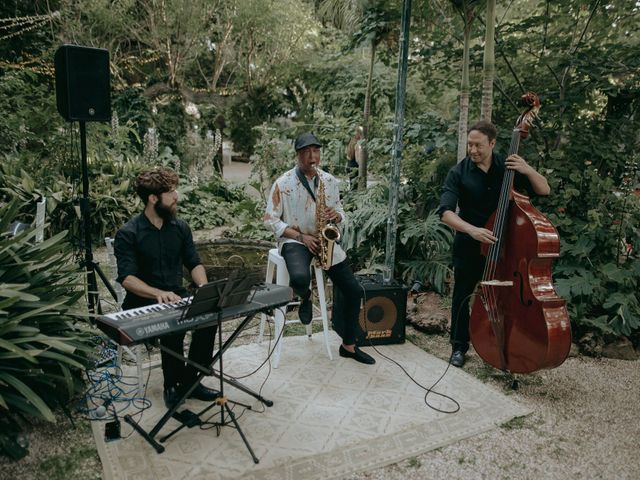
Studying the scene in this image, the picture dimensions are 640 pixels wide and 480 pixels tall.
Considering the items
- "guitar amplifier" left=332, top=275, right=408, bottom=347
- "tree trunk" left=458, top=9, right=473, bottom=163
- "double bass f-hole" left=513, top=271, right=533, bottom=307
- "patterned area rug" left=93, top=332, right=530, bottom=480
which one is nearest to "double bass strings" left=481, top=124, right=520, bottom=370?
"double bass f-hole" left=513, top=271, right=533, bottom=307

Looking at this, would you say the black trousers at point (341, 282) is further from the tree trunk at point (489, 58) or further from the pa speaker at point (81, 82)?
the tree trunk at point (489, 58)

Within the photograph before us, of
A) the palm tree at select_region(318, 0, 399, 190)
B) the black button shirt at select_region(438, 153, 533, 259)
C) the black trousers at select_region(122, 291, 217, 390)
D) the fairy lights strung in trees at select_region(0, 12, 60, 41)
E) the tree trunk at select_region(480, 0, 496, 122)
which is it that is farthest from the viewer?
the fairy lights strung in trees at select_region(0, 12, 60, 41)

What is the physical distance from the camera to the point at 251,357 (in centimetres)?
341

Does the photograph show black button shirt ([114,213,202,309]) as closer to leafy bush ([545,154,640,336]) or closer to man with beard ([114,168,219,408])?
man with beard ([114,168,219,408])

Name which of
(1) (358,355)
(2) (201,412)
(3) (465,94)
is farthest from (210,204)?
(2) (201,412)

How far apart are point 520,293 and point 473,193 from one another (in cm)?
68

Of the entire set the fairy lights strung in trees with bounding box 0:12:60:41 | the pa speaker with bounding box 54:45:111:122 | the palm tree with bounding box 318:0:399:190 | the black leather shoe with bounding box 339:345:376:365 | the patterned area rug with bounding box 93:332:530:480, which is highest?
the fairy lights strung in trees with bounding box 0:12:60:41

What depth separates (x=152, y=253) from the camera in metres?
2.72

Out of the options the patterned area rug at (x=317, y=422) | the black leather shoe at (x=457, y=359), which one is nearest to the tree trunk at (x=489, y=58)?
the black leather shoe at (x=457, y=359)

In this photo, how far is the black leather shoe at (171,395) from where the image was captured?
278 centimetres

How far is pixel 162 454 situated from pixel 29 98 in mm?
7069

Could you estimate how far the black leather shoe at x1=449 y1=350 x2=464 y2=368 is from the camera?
3.32 m

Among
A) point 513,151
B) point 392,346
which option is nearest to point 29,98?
point 392,346

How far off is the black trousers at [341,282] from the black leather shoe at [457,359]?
0.65 meters
